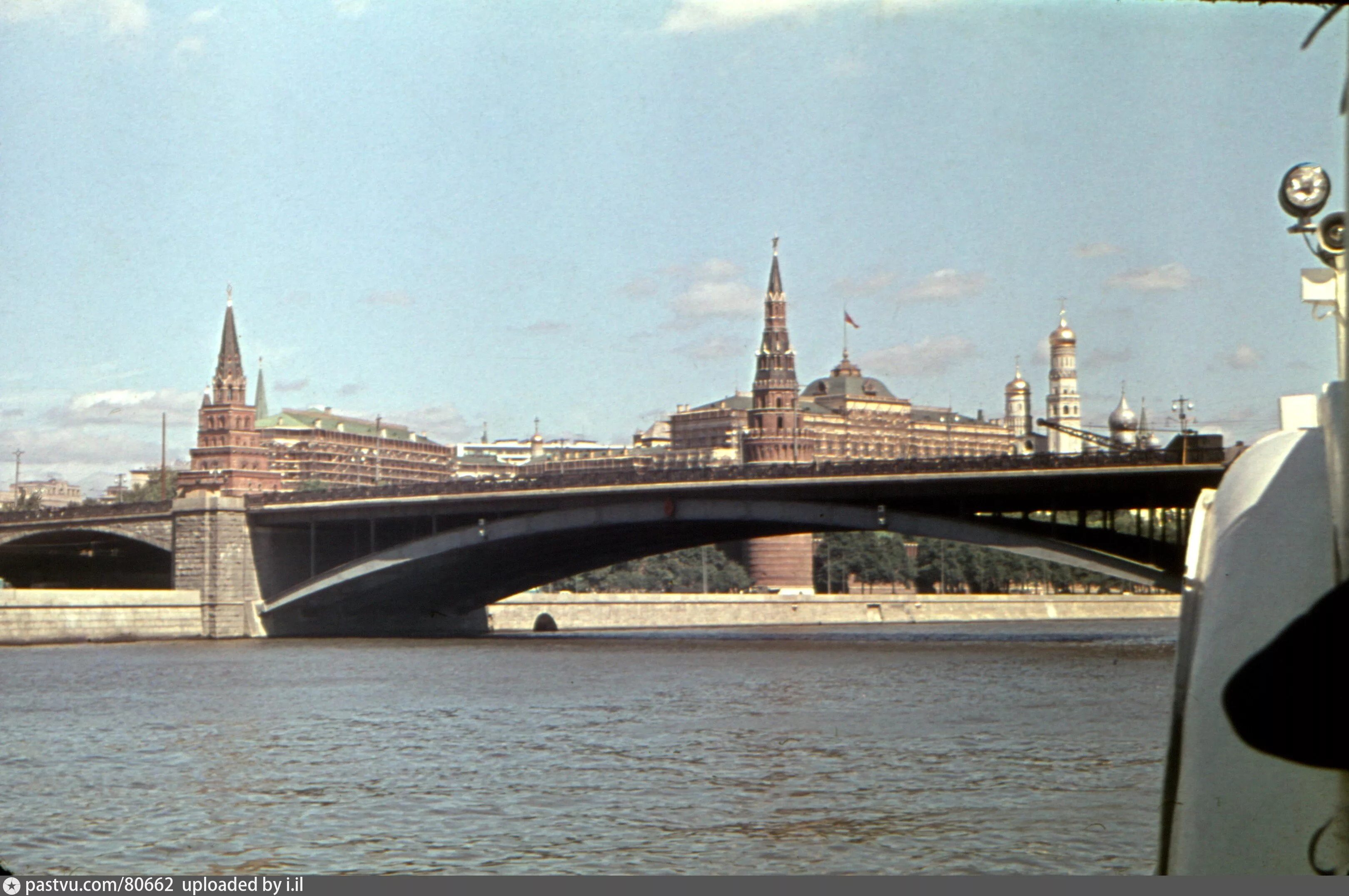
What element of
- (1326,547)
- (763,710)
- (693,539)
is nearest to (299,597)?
(693,539)

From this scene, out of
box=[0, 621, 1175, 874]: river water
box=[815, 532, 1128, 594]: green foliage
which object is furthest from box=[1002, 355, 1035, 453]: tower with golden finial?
box=[0, 621, 1175, 874]: river water

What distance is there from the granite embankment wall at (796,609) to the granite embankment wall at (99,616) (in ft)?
40.0

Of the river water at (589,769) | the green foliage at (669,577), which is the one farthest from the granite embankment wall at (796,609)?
the river water at (589,769)

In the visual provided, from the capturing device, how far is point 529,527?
46.2 meters

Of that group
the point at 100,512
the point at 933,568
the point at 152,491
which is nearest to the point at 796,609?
the point at 933,568

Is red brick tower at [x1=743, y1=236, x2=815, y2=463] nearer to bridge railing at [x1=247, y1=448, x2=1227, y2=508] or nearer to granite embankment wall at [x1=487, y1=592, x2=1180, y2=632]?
granite embankment wall at [x1=487, y1=592, x2=1180, y2=632]

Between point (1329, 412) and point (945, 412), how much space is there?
145 metres

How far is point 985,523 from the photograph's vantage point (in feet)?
131

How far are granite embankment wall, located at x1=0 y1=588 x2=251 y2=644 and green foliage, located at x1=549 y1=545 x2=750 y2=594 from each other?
2835 cm

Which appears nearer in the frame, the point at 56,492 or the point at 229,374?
the point at 229,374

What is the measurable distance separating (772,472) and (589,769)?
28.1 meters

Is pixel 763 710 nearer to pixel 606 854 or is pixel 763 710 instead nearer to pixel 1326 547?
pixel 606 854

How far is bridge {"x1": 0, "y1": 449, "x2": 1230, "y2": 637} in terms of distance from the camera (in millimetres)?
38312

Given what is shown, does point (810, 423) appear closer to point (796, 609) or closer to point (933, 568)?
point (933, 568)
